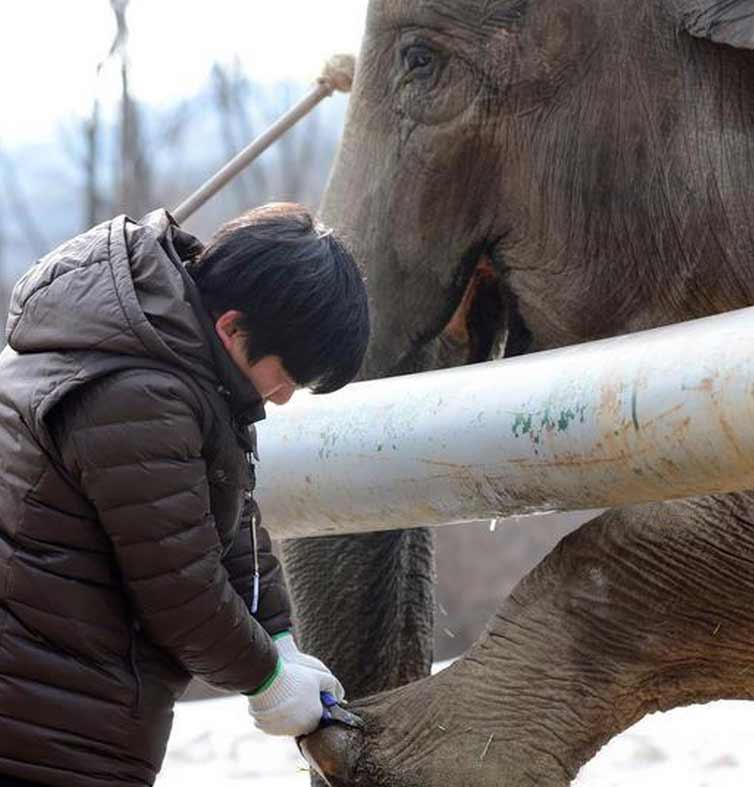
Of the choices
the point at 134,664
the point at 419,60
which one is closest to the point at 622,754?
the point at 419,60

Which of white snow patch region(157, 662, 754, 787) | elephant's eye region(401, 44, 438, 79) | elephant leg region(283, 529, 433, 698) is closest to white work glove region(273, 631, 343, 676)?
elephant leg region(283, 529, 433, 698)

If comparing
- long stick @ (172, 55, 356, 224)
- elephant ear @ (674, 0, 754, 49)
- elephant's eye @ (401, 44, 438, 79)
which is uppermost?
elephant ear @ (674, 0, 754, 49)

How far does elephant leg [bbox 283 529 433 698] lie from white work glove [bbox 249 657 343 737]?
864 millimetres

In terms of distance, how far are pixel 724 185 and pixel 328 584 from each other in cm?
100

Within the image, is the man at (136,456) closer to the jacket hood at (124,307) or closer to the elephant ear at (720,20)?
the jacket hood at (124,307)

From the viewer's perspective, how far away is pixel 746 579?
3.06m

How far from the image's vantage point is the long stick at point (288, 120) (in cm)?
397

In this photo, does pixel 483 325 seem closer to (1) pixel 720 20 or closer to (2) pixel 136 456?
(1) pixel 720 20

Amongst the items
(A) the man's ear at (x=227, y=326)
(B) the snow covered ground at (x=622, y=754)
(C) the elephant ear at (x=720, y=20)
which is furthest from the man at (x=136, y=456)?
(B) the snow covered ground at (x=622, y=754)

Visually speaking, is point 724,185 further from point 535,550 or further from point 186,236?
point 535,550

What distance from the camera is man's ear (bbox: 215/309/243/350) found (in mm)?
2494

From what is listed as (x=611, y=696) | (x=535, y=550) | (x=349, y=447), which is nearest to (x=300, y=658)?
(x=349, y=447)

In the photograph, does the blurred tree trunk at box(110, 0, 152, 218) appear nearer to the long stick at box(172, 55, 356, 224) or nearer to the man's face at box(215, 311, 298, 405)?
the long stick at box(172, 55, 356, 224)

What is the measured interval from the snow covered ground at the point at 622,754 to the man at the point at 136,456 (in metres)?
2.82
